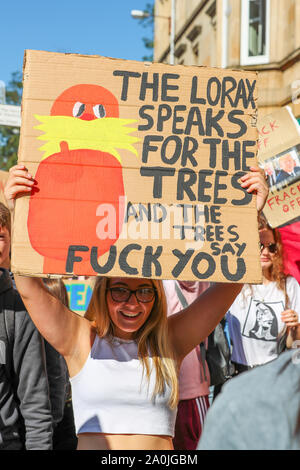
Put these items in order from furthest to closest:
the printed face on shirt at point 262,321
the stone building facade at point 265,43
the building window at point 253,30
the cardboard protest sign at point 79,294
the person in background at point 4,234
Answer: the building window at point 253,30 < the stone building facade at point 265,43 < the cardboard protest sign at point 79,294 < the printed face on shirt at point 262,321 < the person in background at point 4,234

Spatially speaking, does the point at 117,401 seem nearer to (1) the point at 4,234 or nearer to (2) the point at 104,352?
(2) the point at 104,352

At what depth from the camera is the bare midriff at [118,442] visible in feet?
7.97

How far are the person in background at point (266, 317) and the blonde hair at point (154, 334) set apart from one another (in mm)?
1417

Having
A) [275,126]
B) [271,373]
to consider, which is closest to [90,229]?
[271,373]

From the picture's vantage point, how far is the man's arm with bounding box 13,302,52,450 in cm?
265

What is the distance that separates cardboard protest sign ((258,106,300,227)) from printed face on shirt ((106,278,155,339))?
166 cm

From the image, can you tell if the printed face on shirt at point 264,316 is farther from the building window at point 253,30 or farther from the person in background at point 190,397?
the building window at point 253,30

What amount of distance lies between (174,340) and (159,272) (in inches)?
17.3

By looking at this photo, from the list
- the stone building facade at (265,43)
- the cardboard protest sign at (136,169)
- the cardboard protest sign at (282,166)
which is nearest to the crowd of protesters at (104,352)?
the cardboard protest sign at (136,169)

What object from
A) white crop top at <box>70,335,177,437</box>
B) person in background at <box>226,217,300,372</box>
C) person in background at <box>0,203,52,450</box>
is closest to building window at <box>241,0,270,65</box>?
person in background at <box>226,217,300,372</box>

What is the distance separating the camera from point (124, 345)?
2611mm

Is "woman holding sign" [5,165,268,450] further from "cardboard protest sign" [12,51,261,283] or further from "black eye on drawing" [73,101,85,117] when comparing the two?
"black eye on drawing" [73,101,85,117]

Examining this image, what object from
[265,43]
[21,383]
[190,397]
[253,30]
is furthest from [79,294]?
[253,30]

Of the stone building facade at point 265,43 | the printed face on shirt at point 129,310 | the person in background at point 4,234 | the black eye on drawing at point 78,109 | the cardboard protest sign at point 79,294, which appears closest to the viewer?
the black eye on drawing at point 78,109
